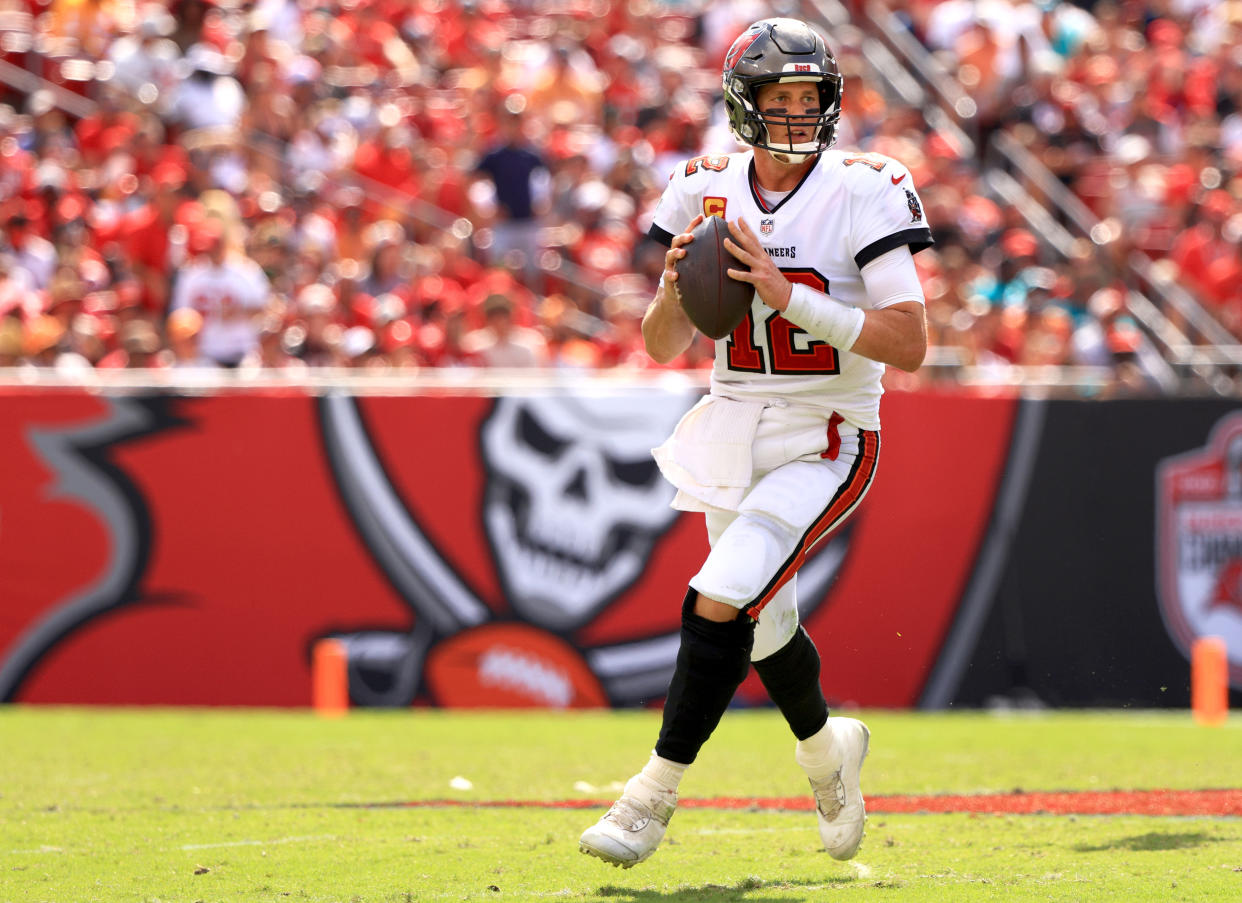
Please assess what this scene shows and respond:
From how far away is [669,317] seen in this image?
4980 mm

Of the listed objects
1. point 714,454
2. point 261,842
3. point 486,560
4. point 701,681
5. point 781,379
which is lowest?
point 486,560

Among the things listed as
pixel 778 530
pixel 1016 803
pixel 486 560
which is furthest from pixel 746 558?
pixel 486 560

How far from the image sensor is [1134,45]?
1664 cm

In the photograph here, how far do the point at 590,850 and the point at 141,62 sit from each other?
10.6m

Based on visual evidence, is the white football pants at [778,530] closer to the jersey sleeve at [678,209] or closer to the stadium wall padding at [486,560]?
the jersey sleeve at [678,209]

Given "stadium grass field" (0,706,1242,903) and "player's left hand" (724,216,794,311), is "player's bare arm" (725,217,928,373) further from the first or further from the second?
"stadium grass field" (0,706,1242,903)

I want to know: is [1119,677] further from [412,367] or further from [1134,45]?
[1134,45]

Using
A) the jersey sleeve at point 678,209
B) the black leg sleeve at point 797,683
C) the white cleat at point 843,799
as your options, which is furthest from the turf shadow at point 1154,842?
the jersey sleeve at point 678,209

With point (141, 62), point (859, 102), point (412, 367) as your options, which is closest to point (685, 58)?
point (859, 102)

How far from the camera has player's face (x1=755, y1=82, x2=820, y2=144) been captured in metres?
4.90

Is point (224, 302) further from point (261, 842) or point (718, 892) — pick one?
point (718, 892)

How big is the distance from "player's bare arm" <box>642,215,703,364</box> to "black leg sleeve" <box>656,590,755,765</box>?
0.81 m

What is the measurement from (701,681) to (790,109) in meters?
1.63

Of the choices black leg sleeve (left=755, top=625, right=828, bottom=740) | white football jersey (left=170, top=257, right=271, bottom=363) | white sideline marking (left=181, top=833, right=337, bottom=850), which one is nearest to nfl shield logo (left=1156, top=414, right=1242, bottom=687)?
black leg sleeve (left=755, top=625, right=828, bottom=740)
